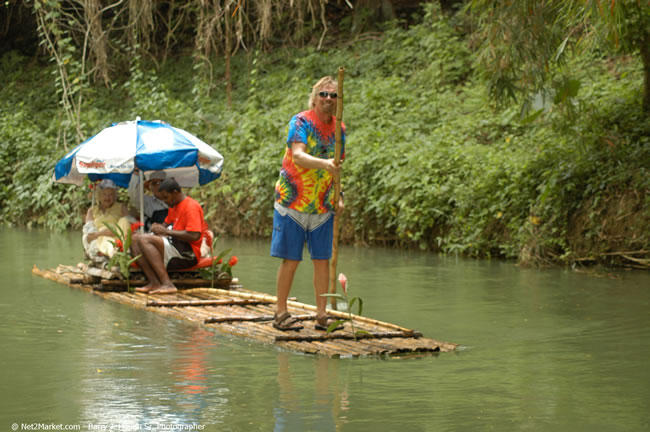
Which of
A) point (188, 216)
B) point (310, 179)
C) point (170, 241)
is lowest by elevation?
point (170, 241)

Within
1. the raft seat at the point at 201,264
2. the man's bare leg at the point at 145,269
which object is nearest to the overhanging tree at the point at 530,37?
the raft seat at the point at 201,264

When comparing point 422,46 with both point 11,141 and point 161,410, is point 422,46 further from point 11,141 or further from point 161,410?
point 161,410

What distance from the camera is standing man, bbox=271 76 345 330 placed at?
7559mm

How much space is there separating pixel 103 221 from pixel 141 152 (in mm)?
Result: 1158

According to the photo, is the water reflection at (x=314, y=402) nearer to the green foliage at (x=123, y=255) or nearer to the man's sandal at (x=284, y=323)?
the man's sandal at (x=284, y=323)

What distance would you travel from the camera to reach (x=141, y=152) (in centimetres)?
1020

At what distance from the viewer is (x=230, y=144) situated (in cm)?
2072

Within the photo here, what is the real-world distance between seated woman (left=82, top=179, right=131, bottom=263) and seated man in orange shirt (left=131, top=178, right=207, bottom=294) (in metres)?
0.71

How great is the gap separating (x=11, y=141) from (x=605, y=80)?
15.0 metres

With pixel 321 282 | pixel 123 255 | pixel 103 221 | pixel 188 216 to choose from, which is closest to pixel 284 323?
pixel 321 282

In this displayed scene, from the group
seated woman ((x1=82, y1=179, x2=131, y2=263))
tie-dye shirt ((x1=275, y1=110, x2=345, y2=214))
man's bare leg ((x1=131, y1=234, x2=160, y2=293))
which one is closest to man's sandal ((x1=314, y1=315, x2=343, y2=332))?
tie-dye shirt ((x1=275, y1=110, x2=345, y2=214))

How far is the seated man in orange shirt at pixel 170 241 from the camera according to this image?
10023mm

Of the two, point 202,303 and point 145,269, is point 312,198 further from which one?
point 145,269

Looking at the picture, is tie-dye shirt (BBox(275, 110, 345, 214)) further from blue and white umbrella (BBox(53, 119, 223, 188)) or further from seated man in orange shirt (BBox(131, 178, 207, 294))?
blue and white umbrella (BBox(53, 119, 223, 188))
